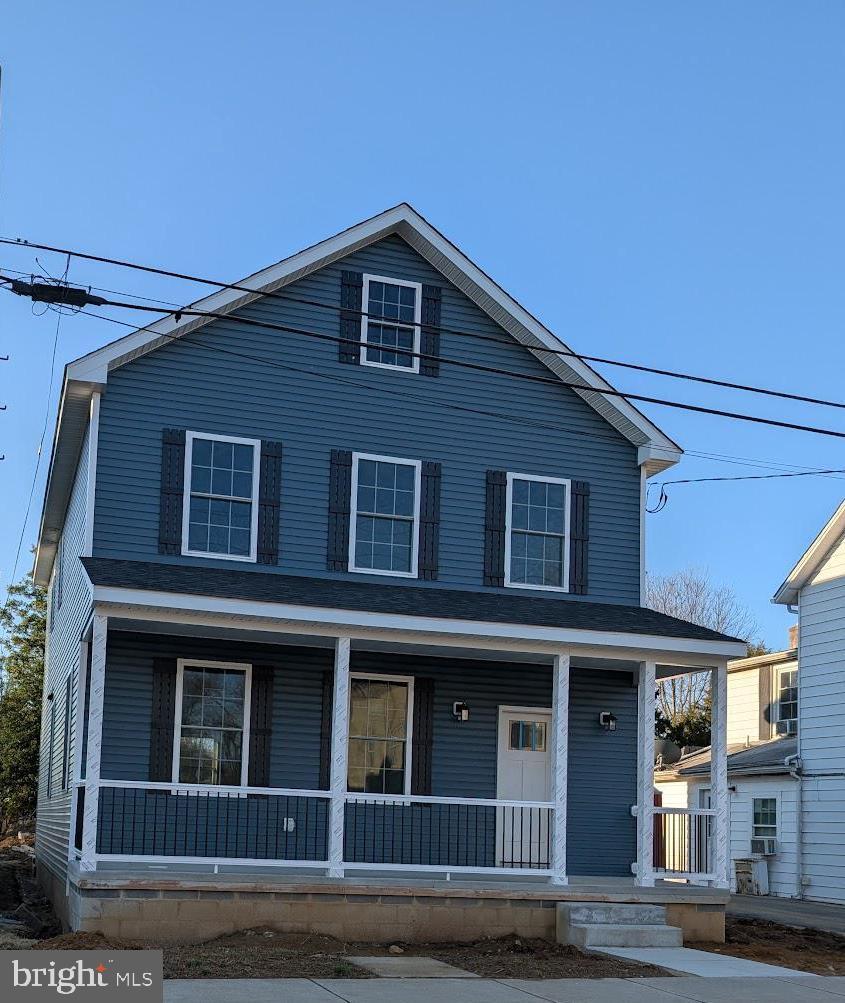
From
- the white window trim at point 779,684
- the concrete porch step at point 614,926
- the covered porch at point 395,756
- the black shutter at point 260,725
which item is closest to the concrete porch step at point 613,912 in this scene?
the concrete porch step at point 614,926

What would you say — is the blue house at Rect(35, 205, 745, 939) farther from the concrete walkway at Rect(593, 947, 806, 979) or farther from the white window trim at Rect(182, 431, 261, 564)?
the concrete walkway at Rect(593, 947, 806, 979)

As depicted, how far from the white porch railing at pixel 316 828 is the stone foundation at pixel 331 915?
43 cm

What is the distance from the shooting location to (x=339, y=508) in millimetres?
17469

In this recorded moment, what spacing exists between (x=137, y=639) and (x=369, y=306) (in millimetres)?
5348

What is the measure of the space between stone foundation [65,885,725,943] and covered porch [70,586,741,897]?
0.21 meters

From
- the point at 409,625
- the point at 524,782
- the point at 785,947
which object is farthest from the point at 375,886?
the point at 785,947

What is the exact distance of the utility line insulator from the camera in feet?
42.3

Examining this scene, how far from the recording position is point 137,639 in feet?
53.6

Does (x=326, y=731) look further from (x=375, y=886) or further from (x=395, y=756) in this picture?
(x=375, y=886)

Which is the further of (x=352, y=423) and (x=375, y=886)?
(x=352, y=423)

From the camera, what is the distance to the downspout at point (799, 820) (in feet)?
79.5

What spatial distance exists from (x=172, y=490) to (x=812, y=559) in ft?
41.7

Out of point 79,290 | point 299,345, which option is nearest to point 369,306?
point 299,345

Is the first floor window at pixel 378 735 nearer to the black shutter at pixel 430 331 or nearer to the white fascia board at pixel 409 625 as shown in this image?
the white fascia board at pixel 409 625
